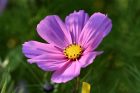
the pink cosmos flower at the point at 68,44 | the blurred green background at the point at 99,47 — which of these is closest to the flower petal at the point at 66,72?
the pink cosmos flower at the point at 68,44

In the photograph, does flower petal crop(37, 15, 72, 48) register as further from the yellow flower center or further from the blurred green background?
the blurred green background

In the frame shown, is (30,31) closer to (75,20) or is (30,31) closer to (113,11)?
(113,11)

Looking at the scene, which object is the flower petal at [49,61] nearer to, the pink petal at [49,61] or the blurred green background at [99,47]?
the pink petal at [49,61]

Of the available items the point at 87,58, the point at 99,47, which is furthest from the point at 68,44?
the point at 99,47

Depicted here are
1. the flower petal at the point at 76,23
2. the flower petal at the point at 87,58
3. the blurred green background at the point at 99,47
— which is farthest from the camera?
the blurred green background at the point at 99,47

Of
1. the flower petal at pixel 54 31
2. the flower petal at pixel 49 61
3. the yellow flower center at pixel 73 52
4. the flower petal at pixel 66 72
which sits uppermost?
the flower petal at pixel 54 31

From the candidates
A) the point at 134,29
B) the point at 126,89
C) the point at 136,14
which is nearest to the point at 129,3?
the point at 136,14

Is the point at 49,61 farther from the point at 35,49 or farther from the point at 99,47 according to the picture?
the point at 99,47
